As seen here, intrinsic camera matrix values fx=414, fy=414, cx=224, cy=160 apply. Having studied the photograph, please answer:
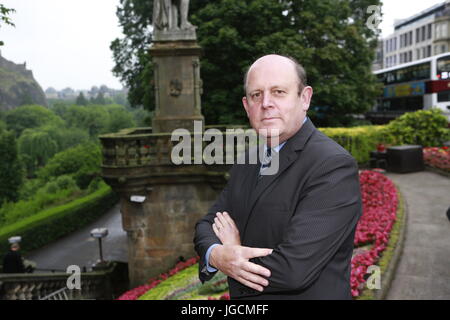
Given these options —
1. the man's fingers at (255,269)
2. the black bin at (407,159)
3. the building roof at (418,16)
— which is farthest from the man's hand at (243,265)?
the building roof at (418,16)

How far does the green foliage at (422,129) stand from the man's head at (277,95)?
20.4 metres

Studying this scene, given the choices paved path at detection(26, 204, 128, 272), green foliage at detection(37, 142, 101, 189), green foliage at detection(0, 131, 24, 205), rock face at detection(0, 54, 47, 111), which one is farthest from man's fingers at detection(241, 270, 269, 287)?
rock face at detection(0, 54, 47, 111)

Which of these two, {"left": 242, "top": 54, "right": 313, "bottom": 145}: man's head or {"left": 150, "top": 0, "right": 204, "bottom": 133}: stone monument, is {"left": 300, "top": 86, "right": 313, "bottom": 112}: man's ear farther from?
{"left": 150, "top": 0, "right": 204, "bottom": 133}: stone monument

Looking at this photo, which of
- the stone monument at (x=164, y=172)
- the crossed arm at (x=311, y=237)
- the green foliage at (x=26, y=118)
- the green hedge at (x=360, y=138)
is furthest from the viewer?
the green foliage at (x=26, y=118)

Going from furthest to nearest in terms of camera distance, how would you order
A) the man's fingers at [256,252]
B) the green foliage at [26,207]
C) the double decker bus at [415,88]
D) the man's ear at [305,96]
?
the green foliage at [26,207] < the double decker bus at [415,88] < the man's ear at [305,96] < the man's fingers at [256,252]

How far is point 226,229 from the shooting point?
2461mm

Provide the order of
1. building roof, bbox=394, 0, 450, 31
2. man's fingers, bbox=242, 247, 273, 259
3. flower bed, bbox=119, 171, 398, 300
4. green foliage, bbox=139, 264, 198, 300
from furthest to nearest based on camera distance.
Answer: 1. building roof, bbox=394, 0, 450, 31
2. green foliage, bbox=139, 264, 198, 300
3. flower bed, bbox=119, 171, 398, 300
4. man's fingers, bbox=242, 247, 273, 259

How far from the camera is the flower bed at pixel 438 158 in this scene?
16.1 m

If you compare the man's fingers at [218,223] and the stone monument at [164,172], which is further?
the stone monument at [164,172]

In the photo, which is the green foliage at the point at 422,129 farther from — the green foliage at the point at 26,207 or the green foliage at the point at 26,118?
the green foliage at the point at 26,118

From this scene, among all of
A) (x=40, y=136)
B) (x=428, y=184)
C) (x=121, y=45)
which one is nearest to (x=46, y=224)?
(x=121, y=45)

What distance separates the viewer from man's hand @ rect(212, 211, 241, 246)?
7.86 ft
